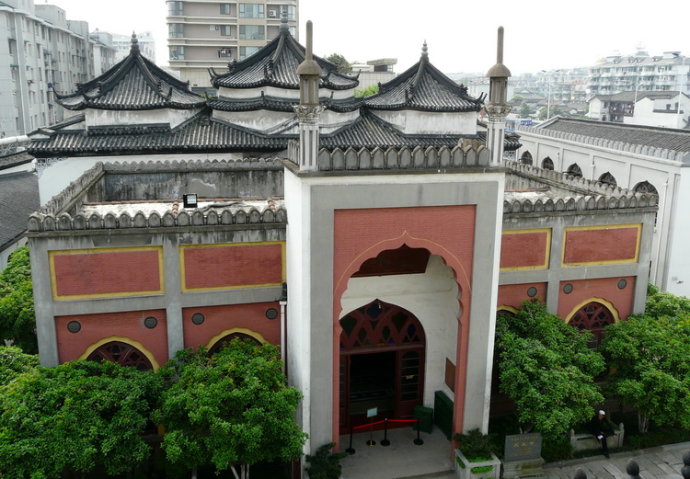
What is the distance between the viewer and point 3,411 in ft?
41.1

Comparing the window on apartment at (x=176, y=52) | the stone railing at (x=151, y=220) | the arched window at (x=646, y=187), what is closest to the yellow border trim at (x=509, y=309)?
the stone railing at (x=151, y=220)

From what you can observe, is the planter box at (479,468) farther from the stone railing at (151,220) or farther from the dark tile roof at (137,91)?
the dark tile roof at (137,91)

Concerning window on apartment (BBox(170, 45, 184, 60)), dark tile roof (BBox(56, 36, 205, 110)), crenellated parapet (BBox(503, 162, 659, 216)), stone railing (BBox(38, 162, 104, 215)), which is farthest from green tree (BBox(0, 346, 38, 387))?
window on apartment (BBox(170, 45, 184, 60))

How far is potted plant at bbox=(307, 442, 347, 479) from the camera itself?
14.2m

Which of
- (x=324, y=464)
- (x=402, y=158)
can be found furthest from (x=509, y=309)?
(x=324, y=464)

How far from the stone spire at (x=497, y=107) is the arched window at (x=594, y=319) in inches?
271

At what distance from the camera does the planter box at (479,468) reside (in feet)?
48.9

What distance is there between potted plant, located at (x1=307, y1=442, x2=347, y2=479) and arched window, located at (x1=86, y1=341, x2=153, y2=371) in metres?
4.84

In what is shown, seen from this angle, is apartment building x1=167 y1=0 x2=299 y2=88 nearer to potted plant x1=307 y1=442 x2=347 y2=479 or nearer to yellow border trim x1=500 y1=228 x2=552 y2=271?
yellow border trim x1=500 y1=228 x2=552 y2=271

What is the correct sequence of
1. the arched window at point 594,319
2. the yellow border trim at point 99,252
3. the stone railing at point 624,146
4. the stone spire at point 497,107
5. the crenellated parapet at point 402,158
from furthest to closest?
the stone railing at point 624,146 → the arched window at point 594,319 → the yellow border trim at point 99,252 → the stone spire at point 497,107 → the crenellated parapet at point 402,158

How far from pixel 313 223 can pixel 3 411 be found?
282 inches

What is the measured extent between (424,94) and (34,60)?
4477 cm

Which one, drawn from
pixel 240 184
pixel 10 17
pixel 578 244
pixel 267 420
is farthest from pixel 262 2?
pixel 267 420

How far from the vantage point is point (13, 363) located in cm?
1481
